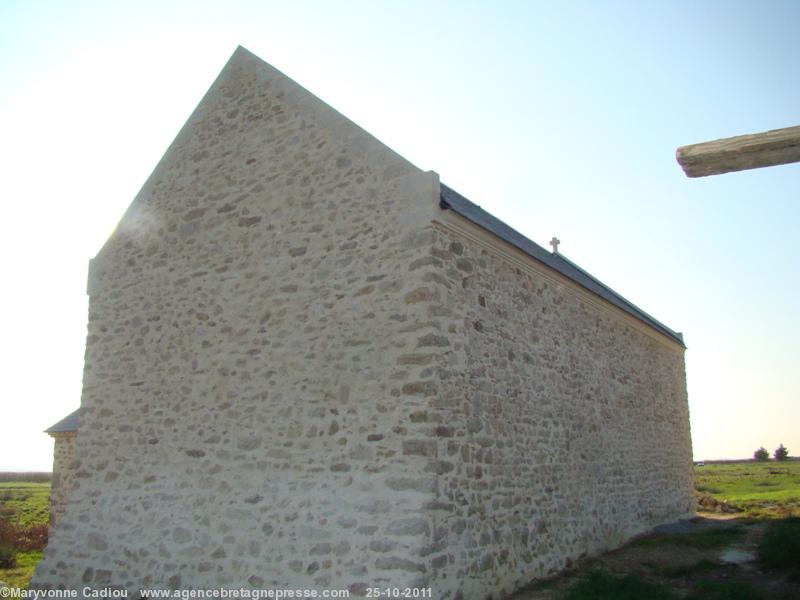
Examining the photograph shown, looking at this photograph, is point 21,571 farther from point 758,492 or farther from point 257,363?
point 758,492

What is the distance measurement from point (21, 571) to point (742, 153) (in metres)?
14.3

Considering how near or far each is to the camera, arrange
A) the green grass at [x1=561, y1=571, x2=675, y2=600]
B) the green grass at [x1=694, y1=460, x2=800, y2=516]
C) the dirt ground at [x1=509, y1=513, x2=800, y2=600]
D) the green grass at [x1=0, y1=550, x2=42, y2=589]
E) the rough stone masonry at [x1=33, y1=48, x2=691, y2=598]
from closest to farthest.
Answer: the rough stone masonry at [x1=33, y1=48, x2=691, y2=598], the green grass at [x1=561, y1=571, x2=675, y2=600], the dirt ground at [x1=509, y1=513, x2=800, y2=600], the green grass at [x1=0, y1=550, x2=42, y2=589], the green grass at [x1=694, y1=460, x2=800, y2=516]

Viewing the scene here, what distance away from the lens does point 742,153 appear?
5086 millimetres

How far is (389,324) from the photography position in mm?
7801

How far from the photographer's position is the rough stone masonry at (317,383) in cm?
745

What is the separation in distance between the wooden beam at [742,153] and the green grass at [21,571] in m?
10.9

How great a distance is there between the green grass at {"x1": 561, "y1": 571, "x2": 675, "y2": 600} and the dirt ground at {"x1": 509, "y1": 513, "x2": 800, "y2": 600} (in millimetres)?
152

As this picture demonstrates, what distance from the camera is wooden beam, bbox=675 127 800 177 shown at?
4961mm

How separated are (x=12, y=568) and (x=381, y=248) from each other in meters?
11.2

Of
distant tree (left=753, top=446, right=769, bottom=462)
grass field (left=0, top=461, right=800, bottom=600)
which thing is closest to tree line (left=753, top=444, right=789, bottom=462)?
distant tree (left=753, top=446, right=769, bottom=462)

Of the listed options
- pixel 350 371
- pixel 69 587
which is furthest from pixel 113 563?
pixel 350 371

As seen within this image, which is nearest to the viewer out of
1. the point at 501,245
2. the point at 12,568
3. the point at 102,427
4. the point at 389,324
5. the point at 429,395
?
the point at 429,395

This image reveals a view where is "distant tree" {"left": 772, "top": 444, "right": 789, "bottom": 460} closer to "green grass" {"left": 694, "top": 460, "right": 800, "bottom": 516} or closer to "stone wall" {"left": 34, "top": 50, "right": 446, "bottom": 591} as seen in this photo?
"green grass" {"left": 694, "top": 460, "right": 800, "bottom": 516}

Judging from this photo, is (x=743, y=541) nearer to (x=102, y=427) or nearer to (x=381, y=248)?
(x=381, y=248)
